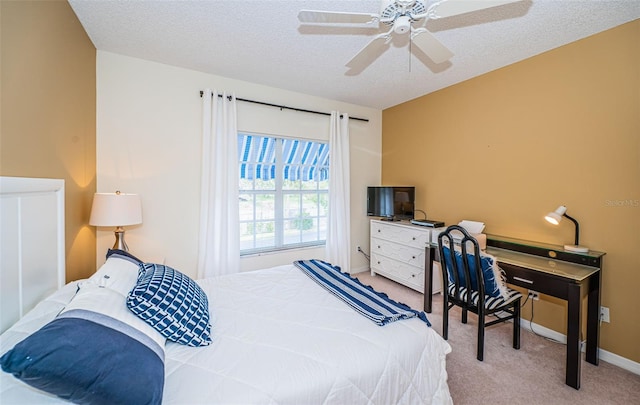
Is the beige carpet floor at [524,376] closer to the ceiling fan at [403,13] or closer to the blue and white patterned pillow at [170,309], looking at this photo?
A: the blue and white patterned pillow at [170,309]

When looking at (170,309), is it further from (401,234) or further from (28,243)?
(401,234)

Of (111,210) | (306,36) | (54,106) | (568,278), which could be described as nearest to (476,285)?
(568,278)

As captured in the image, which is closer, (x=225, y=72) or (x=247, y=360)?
(x=247, y=360)

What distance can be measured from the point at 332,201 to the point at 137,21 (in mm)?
2721

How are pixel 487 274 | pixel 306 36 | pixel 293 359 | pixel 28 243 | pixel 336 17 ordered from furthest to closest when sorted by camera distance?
pixel 306 36
pixel 487 274
pixel 336 17
pixel 28 243
pixel 293 359

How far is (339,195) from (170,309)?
274 cm

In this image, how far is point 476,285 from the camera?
2.10 metres

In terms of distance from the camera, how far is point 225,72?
9.53 ft

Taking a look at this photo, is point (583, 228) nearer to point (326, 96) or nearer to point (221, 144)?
point (326, 96)

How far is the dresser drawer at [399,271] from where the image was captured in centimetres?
316

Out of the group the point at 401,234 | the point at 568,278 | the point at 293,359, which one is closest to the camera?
the point at 293,359

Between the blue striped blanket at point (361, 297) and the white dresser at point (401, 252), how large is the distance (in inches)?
53.8

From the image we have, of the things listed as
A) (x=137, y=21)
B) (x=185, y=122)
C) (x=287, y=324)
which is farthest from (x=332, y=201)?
(x=137, y=21)

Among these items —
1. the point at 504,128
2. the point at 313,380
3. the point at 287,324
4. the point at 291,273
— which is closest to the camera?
the point at 313,380
